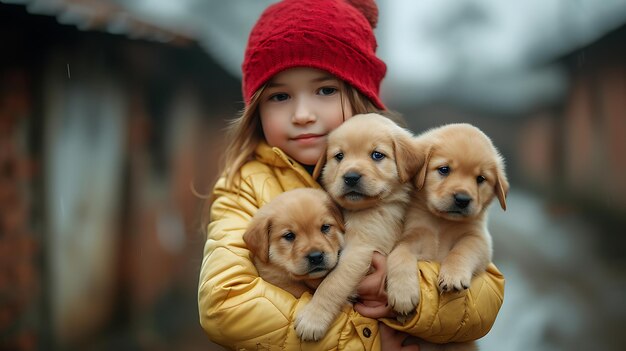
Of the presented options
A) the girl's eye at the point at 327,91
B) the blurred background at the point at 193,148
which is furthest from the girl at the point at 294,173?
the blurred background at the point at 193,148

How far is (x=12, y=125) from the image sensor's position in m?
4.48

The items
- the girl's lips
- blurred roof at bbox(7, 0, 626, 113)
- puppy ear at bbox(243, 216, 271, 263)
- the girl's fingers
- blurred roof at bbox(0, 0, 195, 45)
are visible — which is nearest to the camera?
the girl's fingers

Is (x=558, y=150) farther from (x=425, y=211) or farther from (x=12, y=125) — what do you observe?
(x=12, y=125)

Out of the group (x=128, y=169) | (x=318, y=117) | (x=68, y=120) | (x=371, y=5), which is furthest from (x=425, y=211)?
(x=68, y=120)

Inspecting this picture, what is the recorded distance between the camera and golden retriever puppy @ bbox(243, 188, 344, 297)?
83.4 inches

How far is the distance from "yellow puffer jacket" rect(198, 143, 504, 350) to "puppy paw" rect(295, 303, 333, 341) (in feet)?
0.10

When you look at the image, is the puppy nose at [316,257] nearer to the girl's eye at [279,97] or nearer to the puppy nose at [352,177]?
the puppy nose at [352,177]

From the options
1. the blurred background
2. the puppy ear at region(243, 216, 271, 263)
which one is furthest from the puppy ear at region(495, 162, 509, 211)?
the blurred background

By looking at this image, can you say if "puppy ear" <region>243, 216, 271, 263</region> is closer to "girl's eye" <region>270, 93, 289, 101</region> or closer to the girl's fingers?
the girl's fingers

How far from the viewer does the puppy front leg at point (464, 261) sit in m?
1.99

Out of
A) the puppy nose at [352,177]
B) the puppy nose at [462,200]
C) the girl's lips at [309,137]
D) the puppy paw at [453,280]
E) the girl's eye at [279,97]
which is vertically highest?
the girl's eye at [279,97]

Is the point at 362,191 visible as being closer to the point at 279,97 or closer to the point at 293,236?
the point at 293,236

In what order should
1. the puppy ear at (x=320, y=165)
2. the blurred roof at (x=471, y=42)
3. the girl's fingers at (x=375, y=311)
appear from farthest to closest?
the blurred roof at (x=471, y=42) → the puppy ear at (x=320, y=165) → the girl's fingers at (x=375, y=311)

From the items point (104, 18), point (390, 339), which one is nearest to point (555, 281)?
point (390, 339)
